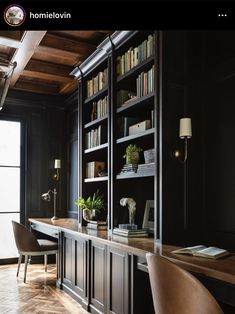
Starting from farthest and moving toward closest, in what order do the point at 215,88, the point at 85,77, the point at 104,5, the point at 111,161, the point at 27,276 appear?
1. the point at 27,276
2. the point at 85,77
3. the point at 111,161
4. the point at 215,88
5. the point at 104,5

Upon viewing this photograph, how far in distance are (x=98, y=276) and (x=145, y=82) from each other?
189 centimetres

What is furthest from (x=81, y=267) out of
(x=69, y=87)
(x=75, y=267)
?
(x=69, y=87)

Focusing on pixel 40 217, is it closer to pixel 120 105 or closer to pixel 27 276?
pixel 27 276

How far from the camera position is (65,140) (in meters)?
6.58

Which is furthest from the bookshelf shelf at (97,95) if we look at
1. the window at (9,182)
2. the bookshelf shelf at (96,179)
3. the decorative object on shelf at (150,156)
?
the window at (9,182)

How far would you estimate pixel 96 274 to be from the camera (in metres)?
3.38

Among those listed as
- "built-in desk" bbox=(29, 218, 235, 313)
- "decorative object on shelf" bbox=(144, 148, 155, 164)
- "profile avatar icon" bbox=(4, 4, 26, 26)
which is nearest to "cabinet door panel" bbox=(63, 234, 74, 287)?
"built-in desk" bbox=(29, 218, 235, 313)

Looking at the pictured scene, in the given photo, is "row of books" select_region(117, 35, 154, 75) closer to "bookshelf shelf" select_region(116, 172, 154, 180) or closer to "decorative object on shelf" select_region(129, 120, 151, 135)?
"decorative object on shelf" select_region(129, 120, 151, 135)

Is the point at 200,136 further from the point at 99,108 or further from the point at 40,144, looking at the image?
the point at 40,144

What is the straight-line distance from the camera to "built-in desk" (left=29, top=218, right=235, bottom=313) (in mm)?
1971

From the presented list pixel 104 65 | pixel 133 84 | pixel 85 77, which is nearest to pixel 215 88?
pixel 133 84

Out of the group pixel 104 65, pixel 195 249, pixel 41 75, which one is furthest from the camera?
pixel 41 75

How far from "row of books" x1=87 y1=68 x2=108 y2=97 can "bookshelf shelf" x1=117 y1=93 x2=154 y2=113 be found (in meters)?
0.58

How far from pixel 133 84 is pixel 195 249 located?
6.84ft
